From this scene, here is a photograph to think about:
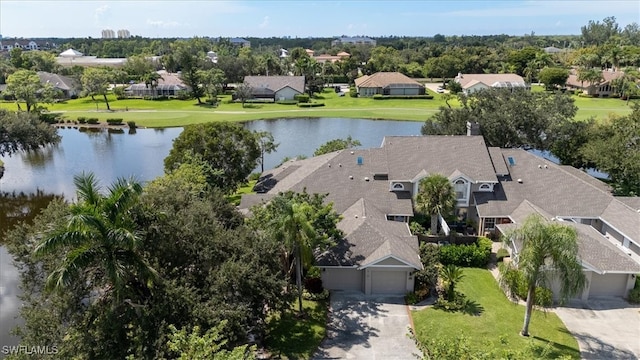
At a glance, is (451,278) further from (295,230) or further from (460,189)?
(460,189)

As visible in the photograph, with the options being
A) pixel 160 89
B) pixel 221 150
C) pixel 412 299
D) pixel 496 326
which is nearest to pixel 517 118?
pixel 412 299

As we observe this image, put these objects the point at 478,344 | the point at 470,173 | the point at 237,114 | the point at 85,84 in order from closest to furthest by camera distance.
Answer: the point at 478,344 < the point at 470,173 < the point at 237,114 < the point at 85,84

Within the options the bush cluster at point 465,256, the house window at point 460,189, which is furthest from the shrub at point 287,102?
the bush cluster at point 465,256

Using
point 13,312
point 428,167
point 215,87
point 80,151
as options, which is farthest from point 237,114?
point 13,312

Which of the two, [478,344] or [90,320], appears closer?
[90,320]

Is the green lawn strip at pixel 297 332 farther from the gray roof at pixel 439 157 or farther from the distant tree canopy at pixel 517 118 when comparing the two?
the distant tree canopy at pixel 517 118

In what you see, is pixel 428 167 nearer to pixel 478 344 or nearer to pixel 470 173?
pixel 470 173
